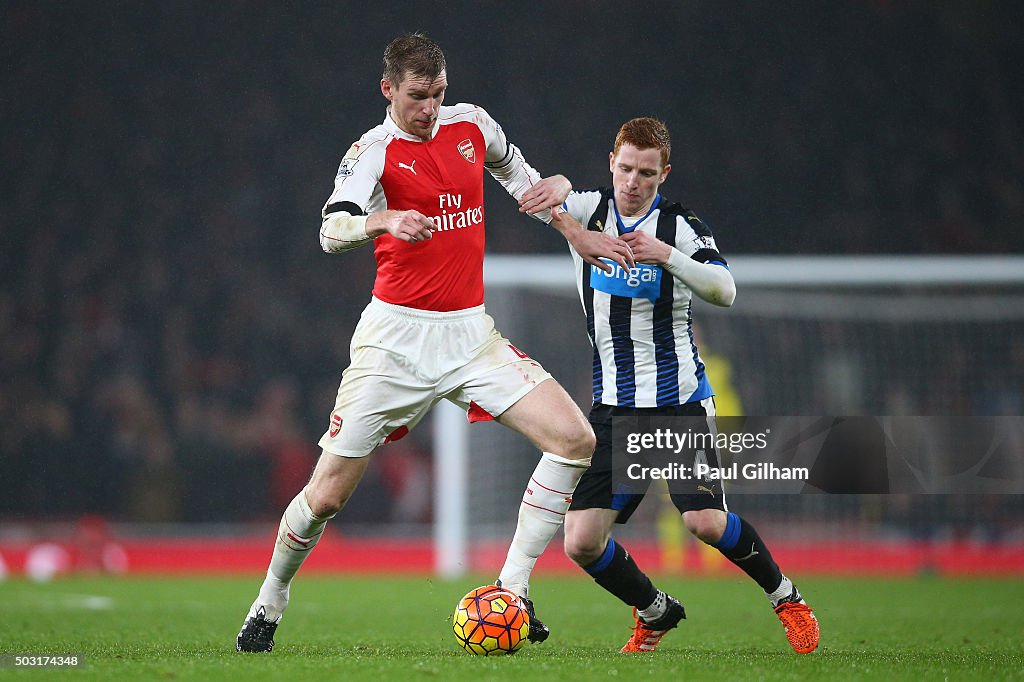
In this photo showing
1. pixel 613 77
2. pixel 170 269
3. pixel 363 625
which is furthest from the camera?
pixel 613 77

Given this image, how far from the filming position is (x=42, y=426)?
13.2 meters

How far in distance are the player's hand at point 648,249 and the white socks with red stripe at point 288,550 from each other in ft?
5.07

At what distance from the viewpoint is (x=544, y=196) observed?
16.6 ft

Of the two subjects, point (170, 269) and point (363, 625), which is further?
point (170, 269)

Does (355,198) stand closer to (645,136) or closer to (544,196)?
(544,196)

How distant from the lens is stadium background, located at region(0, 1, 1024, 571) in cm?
1307

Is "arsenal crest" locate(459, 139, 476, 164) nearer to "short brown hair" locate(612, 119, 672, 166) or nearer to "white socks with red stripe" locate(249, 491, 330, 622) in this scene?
"short brown hair" locate(612, 119, 672, 166)

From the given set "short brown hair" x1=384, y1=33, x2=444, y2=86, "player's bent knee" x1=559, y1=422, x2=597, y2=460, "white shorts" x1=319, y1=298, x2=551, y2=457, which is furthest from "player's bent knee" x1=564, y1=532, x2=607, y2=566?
"short brown hair" x1=384, y1=33, x2=444, y2=86

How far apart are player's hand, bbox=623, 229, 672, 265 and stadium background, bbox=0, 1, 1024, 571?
8140 millimetres

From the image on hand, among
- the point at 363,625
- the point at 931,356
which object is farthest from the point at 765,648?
the point at 931,356

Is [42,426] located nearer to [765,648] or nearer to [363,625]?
[363,625]

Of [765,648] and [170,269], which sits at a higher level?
[170,269]

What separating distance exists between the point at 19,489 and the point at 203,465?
1761mm

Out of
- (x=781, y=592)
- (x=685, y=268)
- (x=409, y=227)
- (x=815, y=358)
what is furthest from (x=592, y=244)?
(x=815, y=358)
